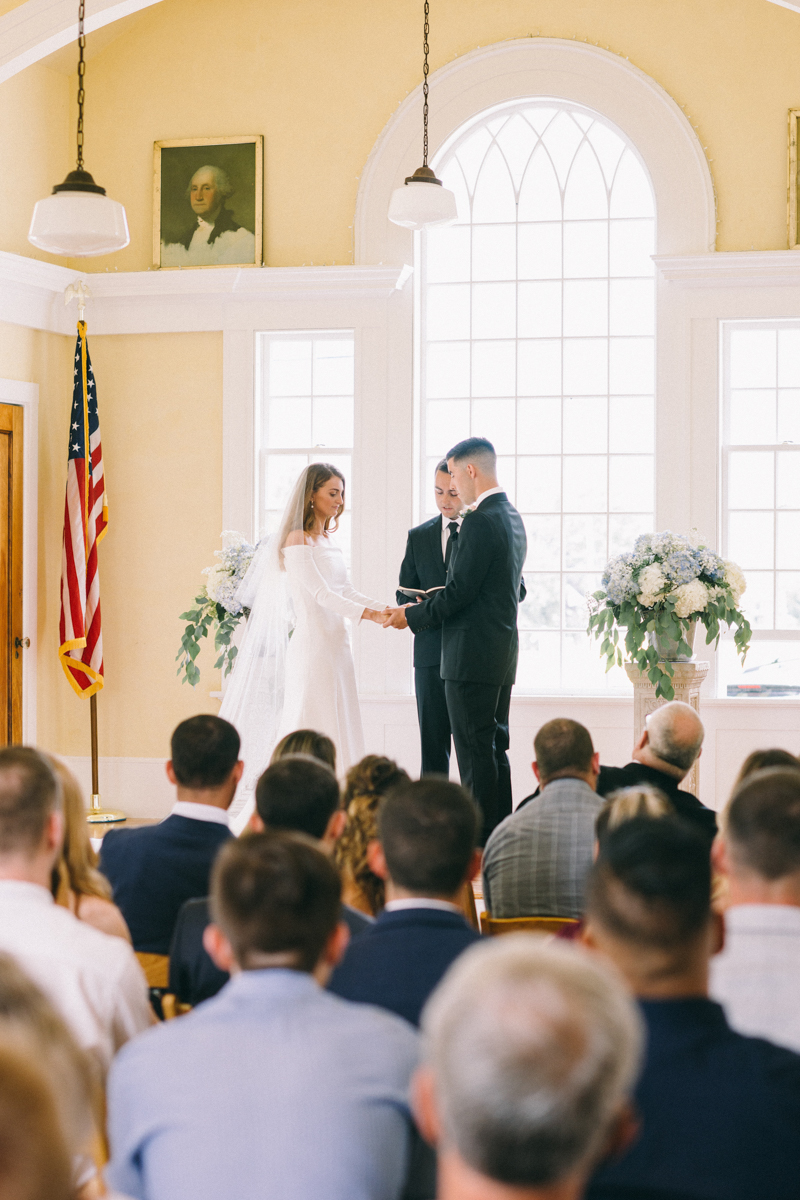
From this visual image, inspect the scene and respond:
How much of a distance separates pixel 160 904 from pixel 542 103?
20.1 feet

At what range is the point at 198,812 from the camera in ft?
9.62

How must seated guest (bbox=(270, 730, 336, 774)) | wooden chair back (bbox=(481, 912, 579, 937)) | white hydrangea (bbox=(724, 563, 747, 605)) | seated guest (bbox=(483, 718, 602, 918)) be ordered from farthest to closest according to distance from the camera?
white hydrangea (bbox=(724, 563, 747, 605)) → seated guest (bbox=(270, 730, 336, 774)) → seated guest (bbox=(483, 718, 602, 918)) → wooden chair back (bbox=(481, 912, 579, 937))

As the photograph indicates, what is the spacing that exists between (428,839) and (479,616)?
3.70m

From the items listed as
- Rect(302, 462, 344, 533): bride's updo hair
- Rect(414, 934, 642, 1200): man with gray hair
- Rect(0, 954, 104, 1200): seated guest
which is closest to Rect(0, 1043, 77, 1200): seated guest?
Rect(0, 954, 104, 1200): seated guest

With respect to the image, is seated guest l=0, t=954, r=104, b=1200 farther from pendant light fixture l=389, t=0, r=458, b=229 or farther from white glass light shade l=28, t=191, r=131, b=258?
pendant light fixture l=389, t=0, r=458, b=229

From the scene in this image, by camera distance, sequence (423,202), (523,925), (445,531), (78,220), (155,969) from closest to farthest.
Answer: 1. (155,969)
2. (523,925)
3. (78,220)
4. (423,202)
5. (445,531)

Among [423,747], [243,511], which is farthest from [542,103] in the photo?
[423,747]

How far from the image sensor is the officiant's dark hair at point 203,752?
9.83ft

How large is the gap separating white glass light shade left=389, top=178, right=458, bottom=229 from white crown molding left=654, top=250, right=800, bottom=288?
2.06 meters

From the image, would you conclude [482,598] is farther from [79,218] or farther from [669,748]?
[79,218]

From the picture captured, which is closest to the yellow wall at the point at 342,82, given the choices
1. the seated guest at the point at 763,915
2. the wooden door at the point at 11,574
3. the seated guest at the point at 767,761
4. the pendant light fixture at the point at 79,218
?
the wooden door at the point at 11,574

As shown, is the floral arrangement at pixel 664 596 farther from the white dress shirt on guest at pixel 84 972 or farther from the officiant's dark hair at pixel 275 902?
the officiant's dark hair at pixel 275 902

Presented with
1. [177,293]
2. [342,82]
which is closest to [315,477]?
[177,293]

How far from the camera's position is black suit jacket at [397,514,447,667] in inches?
250
